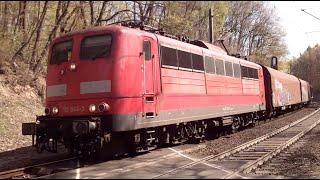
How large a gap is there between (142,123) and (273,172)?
3484 mm

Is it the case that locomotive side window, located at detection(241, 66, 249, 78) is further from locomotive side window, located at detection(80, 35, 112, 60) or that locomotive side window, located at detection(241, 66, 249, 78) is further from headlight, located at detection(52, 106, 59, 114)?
headlight, located at detection(52, 106, 59, 114)

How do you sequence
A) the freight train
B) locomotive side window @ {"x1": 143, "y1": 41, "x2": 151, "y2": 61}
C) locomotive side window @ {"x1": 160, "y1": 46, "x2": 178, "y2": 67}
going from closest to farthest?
1. the freight train
2. locomotive side window @ {"x1": 143, "y1": 41, "x2": 151, "y2": 61}
3. locomotive side window @ {"x1": 160, "y1": 46, "x2": 178, "y2": 67}

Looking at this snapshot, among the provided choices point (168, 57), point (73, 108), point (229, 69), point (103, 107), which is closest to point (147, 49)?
point (168, 57)

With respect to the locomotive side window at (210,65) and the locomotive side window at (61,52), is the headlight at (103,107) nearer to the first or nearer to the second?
the locomotive side window at (61,52)

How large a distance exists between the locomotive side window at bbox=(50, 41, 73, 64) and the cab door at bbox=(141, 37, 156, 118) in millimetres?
1982

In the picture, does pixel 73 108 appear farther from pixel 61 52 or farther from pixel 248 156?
Result: pixel 248 156

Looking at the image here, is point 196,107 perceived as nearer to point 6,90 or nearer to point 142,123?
point 142,123

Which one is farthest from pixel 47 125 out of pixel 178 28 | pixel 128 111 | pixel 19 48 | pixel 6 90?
pixel 178 28

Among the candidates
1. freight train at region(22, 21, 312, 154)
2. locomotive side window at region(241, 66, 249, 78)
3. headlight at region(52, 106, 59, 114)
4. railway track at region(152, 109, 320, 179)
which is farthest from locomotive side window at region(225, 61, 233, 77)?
headlight at region(52, 106, 59, 114)

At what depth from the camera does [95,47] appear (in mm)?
10711

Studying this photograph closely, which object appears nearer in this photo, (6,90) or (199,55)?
(199,55)

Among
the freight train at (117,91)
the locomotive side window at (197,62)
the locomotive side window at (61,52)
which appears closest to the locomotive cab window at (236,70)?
the locomotive side window at (197,62)

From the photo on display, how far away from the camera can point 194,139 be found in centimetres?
1516

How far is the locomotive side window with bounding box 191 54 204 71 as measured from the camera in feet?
45.1
